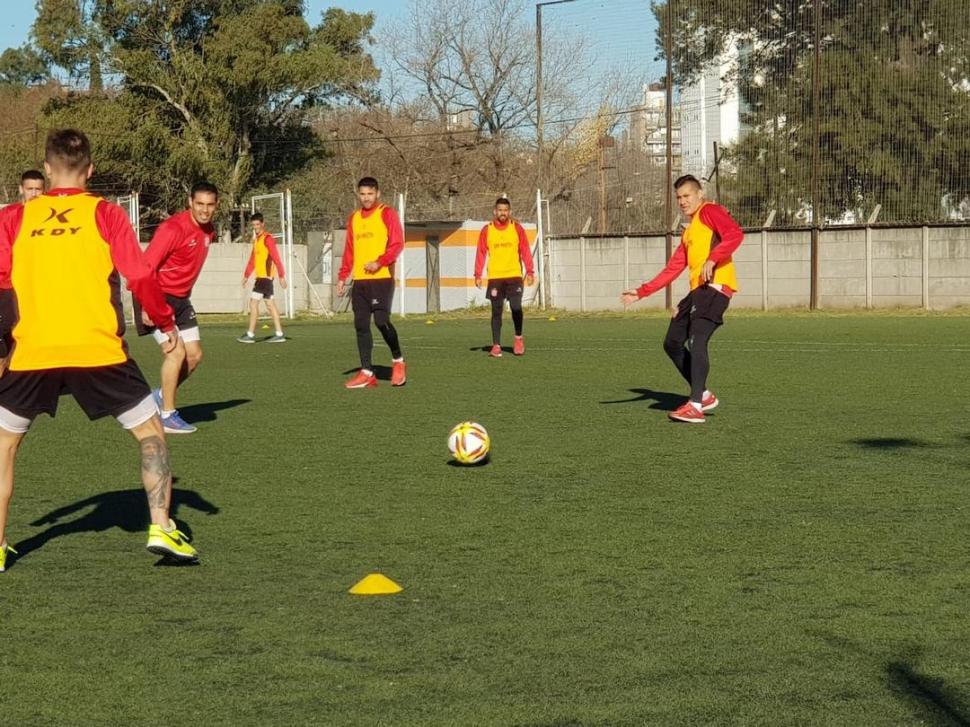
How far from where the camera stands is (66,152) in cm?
568

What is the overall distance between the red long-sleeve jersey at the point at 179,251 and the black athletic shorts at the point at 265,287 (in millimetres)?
12555

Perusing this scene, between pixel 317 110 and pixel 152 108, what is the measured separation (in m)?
5.72

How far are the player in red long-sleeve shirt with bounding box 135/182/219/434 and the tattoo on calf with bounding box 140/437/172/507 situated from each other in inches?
178

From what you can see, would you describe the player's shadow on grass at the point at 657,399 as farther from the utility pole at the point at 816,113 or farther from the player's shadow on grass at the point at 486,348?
the utility pole at the point at 816,113

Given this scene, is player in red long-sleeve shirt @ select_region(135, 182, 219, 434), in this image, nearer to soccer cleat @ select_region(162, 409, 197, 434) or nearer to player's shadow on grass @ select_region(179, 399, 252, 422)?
soccer cleat @ select_region(162, 409, 197, 434)

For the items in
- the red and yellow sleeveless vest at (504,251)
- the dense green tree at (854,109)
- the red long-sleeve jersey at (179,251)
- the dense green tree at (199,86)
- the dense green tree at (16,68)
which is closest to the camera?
the red long-sleeve jersey at (179,251)

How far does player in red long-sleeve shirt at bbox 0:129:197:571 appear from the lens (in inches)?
221

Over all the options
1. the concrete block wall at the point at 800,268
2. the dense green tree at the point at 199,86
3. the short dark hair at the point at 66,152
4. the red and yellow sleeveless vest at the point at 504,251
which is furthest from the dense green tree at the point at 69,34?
the short dark hair at the point at 66,152

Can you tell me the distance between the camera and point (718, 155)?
34.8 meters

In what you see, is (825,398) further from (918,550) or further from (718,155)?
(718,155)

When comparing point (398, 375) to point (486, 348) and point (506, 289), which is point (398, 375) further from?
point (486, 348)

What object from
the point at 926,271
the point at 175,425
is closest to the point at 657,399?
the point at 175,425

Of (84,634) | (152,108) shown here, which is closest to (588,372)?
(84,634)

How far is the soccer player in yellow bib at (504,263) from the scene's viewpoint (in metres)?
18.9
